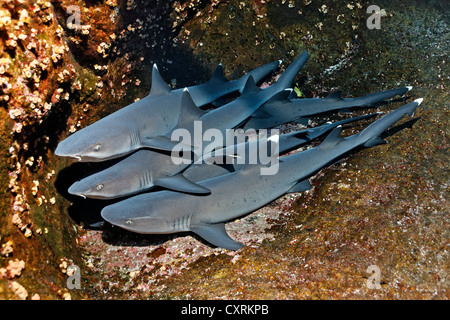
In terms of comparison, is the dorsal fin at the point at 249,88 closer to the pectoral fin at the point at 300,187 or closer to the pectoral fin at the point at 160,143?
the pectoral fin at the point at 160,143

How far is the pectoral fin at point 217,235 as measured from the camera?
299 cm

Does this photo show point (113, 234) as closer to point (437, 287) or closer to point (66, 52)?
point (66, 52)

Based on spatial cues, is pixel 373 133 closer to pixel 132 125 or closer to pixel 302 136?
pixel 302 136

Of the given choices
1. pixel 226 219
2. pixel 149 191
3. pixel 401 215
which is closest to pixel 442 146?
pixel 401 215

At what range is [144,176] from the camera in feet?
11.0

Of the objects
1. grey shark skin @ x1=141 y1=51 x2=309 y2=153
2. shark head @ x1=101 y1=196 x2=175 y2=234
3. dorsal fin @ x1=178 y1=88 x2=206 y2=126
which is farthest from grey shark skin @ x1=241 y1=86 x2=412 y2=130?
shark head @ x1=101 y1=196 x2=175 y2=234

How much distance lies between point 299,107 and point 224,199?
5.36 feet

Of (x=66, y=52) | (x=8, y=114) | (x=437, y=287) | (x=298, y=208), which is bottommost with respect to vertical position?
(x=437, y=287)

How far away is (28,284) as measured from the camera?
2379 millimetres

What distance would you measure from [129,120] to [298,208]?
1.77 metres

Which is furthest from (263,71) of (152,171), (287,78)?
(152,171)

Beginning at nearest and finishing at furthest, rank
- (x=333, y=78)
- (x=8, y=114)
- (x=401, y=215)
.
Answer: (x=8, y=114) → (x=401, y=215) → (x=333, y=78)

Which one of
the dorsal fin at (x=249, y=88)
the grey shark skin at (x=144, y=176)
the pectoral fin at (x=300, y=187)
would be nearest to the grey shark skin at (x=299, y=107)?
the dorsal fin at (x=249, y=88)

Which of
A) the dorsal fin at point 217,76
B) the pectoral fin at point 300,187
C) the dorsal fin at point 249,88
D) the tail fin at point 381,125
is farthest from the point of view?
the dorsal fin at point 217,76
